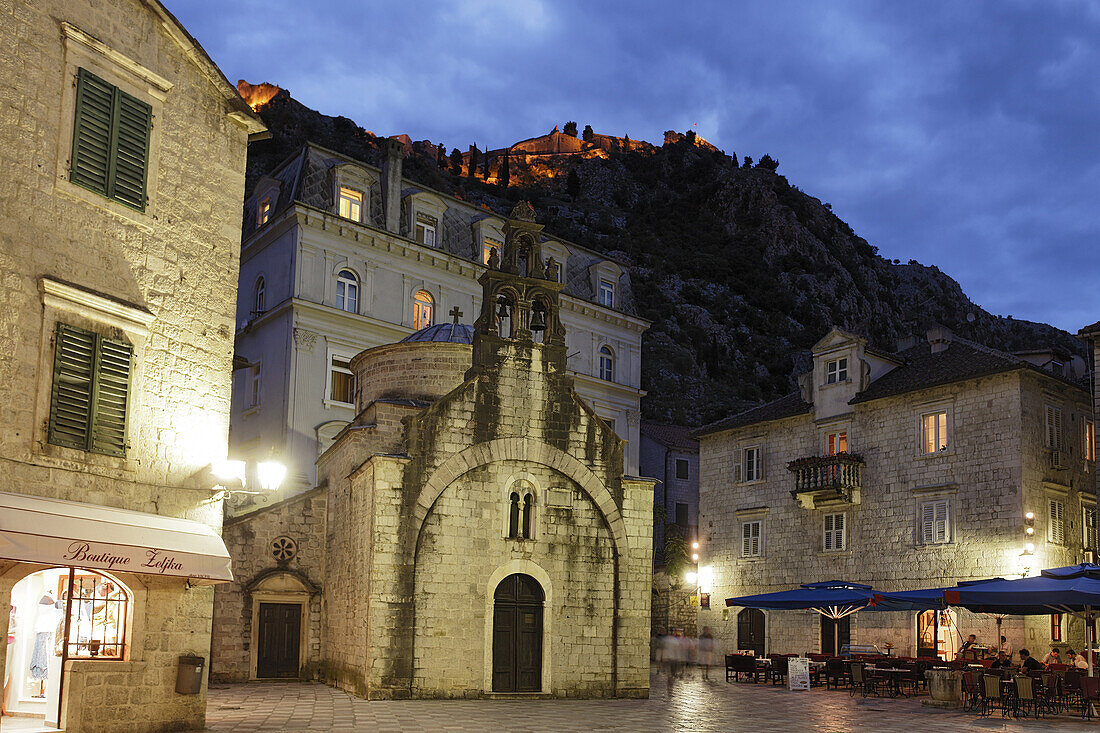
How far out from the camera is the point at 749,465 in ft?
136

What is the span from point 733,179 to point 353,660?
298 feet

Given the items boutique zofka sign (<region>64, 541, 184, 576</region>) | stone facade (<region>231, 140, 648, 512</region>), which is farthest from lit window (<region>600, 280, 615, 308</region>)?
boutique zofka sign (<region>64, 541, 184, 576</region>)

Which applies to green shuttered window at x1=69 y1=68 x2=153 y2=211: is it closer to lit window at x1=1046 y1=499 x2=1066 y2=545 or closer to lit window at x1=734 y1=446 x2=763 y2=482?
lit window at x1=1046 y1=499 x2=1066 y2=545

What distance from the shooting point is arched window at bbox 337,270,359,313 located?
1519 inches

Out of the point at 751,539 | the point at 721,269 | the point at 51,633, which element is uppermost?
the point at 721,269

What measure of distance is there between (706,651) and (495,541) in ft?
53.4

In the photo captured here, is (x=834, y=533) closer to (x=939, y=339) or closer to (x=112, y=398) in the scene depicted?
(x=939, y=339)

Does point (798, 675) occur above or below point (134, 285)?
below

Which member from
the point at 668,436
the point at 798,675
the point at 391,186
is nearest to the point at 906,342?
the point at 668,436

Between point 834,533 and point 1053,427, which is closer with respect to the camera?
point 1053,427

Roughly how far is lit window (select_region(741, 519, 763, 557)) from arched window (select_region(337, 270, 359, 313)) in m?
17.7

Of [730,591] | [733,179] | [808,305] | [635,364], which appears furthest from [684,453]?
[733,179]

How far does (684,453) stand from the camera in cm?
5559

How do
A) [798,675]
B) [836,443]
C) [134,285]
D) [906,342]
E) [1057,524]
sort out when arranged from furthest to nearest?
[906,342]
[836,443]
[1057,524]
[798,675]
[134,285]
